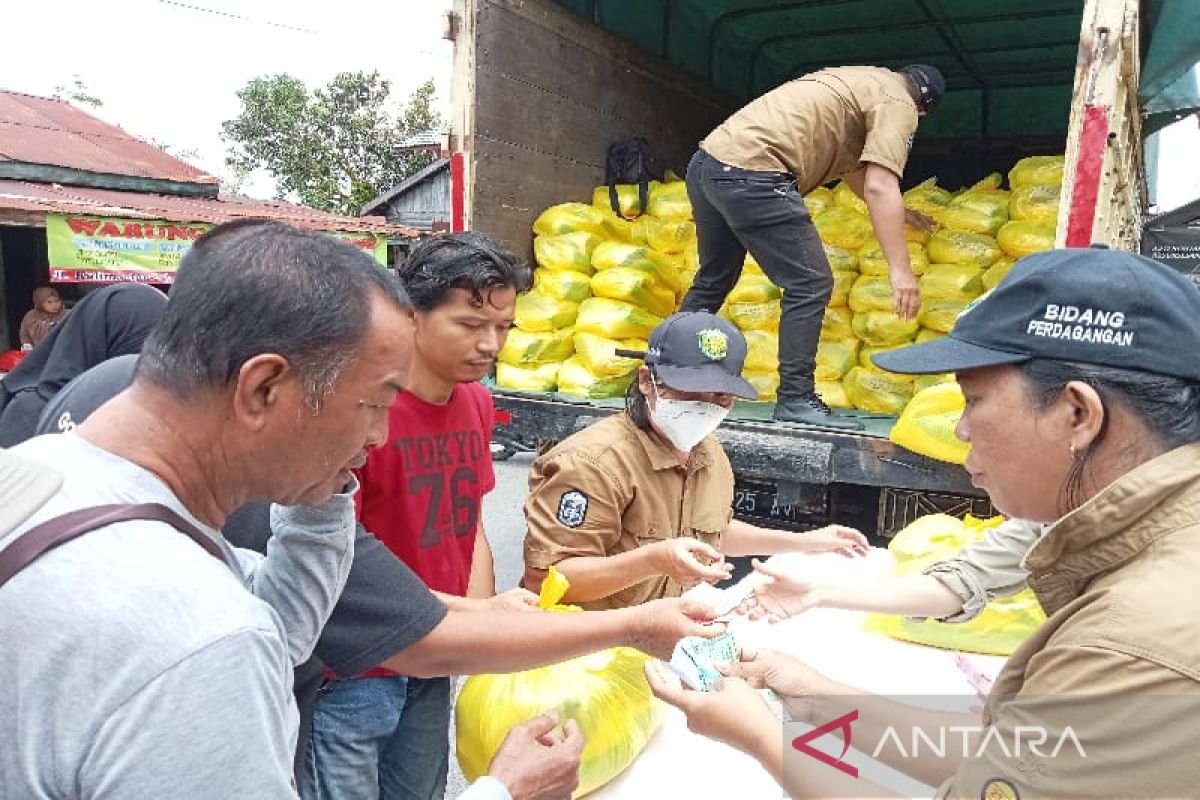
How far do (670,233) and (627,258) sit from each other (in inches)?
16.1

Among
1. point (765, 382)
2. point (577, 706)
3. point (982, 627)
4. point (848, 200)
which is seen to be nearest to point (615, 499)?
point (577, 706)

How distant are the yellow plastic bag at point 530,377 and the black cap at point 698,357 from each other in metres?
1.98

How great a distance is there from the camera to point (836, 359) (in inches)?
156

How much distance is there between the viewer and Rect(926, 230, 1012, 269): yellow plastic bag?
12.7 ft

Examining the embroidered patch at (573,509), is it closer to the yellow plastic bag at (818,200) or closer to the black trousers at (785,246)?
the black trousers at (785,246)

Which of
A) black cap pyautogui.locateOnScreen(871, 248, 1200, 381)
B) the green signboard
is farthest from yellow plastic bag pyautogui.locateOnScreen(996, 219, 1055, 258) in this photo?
the green signboard

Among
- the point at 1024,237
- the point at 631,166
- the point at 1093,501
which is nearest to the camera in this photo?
the point at 1093,501

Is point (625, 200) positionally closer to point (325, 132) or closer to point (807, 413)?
point (807, 413)

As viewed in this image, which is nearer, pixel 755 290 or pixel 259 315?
pixel 259 315

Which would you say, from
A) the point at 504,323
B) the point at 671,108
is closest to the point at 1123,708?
the point at 504,323

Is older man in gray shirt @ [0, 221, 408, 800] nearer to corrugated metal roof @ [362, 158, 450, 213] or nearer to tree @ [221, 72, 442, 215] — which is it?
corrugated metal roof @ [362, 158, 450, 213]

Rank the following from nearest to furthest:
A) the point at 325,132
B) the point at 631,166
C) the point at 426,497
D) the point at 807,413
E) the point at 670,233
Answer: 1. the point at 426,497
2. the point at 807,413
3. the point at 670,233
4. the point at 631,166
5. the point at 325,132

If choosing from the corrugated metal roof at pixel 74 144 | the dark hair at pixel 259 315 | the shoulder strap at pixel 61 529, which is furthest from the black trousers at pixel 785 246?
the corrugated metal roof at pixel 74 144

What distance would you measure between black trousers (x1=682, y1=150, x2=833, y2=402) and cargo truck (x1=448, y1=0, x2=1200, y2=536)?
31cm
